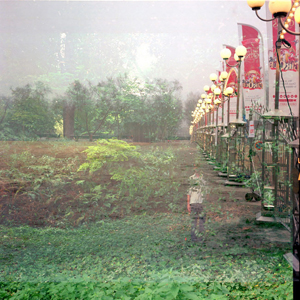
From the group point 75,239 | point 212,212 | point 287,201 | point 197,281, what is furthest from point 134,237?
point 287,201

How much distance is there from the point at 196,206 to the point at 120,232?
4.15 ft

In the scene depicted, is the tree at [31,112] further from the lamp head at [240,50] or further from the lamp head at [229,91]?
the lamp head at [229,91]

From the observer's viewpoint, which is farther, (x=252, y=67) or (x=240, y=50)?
(x=252, y=67)

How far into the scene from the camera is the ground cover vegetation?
194 centimetres

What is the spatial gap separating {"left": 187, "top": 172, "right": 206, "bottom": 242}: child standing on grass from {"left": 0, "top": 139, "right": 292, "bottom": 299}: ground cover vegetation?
0.26 ft

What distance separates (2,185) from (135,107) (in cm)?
203

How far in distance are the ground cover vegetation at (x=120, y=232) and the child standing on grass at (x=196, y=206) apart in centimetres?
8

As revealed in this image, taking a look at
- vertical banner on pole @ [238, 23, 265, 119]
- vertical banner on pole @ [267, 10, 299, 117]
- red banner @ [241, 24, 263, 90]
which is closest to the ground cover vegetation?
vertical banner on pole @ [267, 10, 299, 117]

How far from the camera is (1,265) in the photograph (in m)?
2.33

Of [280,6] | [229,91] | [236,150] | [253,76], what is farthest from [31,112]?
[253,76]

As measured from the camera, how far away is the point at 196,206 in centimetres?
369

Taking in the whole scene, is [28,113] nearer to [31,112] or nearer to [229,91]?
[31,112]

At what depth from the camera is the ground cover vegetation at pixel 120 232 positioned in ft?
6.37

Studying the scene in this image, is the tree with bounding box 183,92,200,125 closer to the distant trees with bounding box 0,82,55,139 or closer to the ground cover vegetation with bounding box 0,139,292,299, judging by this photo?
the ground cover vegetation with bounding box 0,139,292,299
